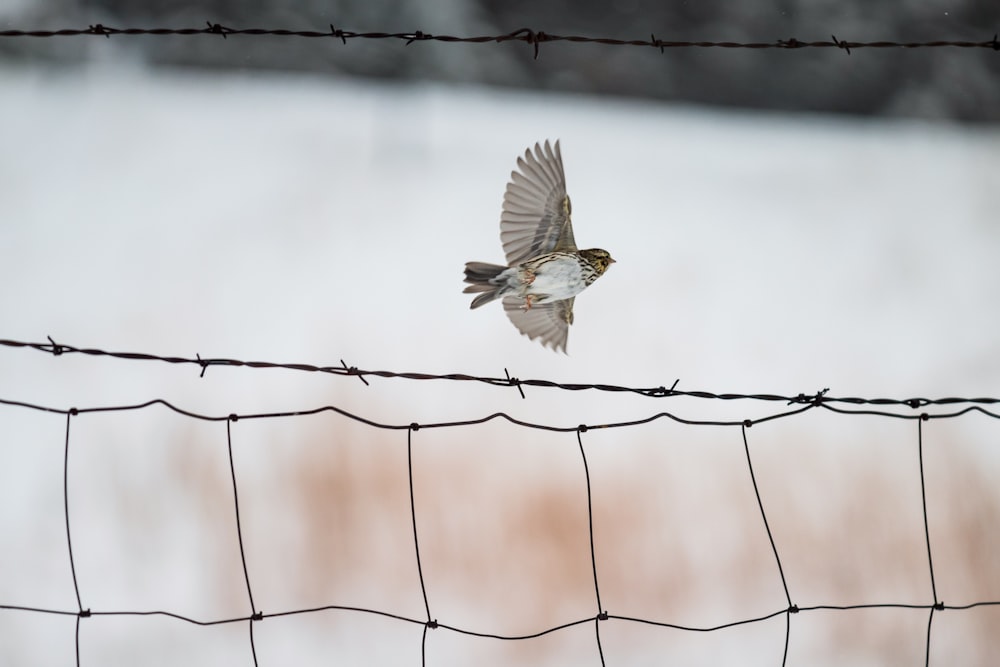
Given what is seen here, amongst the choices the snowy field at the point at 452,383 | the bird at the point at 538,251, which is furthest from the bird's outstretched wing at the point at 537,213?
the snowy field at the point at 452,383

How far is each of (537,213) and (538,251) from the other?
0.05 m

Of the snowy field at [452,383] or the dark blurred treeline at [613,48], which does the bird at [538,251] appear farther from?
the dark blurred treeline at [613,48]

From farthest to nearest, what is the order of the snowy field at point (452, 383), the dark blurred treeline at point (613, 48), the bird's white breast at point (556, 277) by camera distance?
the dark blurred treeline at point (613, 48) → the snowy field at point (452, 383) → the bird's white breast at point (556, 277)

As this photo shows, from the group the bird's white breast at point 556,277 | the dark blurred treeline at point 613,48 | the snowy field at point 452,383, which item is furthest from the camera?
the dark blurred treeline at point 613,48

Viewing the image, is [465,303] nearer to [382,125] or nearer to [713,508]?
[382,125]

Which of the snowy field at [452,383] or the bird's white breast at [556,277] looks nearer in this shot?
the bird's white breast at [556,277]

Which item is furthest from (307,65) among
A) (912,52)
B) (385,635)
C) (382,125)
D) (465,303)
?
(912,52)

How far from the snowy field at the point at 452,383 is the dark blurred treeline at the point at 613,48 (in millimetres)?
50

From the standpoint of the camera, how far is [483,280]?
1.14 meters

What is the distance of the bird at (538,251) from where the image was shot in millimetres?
1118

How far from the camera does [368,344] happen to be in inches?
64.1

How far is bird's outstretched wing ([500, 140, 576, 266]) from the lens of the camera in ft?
3.70

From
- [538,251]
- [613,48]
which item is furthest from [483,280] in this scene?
[613,48]

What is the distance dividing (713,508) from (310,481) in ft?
2.49
